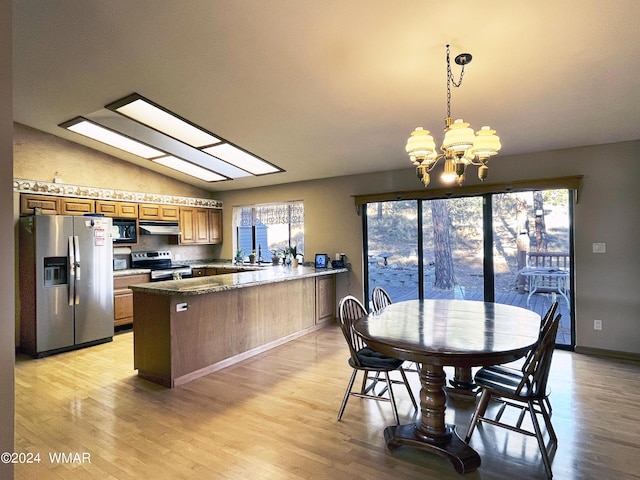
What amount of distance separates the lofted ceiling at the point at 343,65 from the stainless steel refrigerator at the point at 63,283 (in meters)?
1.42

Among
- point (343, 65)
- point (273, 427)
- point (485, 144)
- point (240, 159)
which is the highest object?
point (343, 65)

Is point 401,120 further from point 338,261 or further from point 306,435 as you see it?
point 306,435

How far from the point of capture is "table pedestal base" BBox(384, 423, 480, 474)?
207cm

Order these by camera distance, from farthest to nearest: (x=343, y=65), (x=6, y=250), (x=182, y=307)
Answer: (x=182, y=307) < (x=343, y=65) < (x=6, y=250)

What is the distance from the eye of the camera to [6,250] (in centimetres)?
151

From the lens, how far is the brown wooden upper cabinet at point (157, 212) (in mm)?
5926

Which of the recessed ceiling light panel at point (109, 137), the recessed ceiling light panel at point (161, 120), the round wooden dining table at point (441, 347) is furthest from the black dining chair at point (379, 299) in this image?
the recessed ceiling light panel at point (109, 137)

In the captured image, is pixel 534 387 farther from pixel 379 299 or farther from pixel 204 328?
pixel 204 328

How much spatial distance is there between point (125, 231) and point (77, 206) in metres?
0.79

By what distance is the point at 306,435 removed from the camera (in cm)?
246

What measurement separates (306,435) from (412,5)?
2.88 meters

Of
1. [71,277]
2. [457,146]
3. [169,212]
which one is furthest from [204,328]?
[169,212]

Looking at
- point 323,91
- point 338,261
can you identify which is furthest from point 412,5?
point 338,261

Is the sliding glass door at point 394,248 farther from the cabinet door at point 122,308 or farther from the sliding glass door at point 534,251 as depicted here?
the cabinet door at point 122,308
